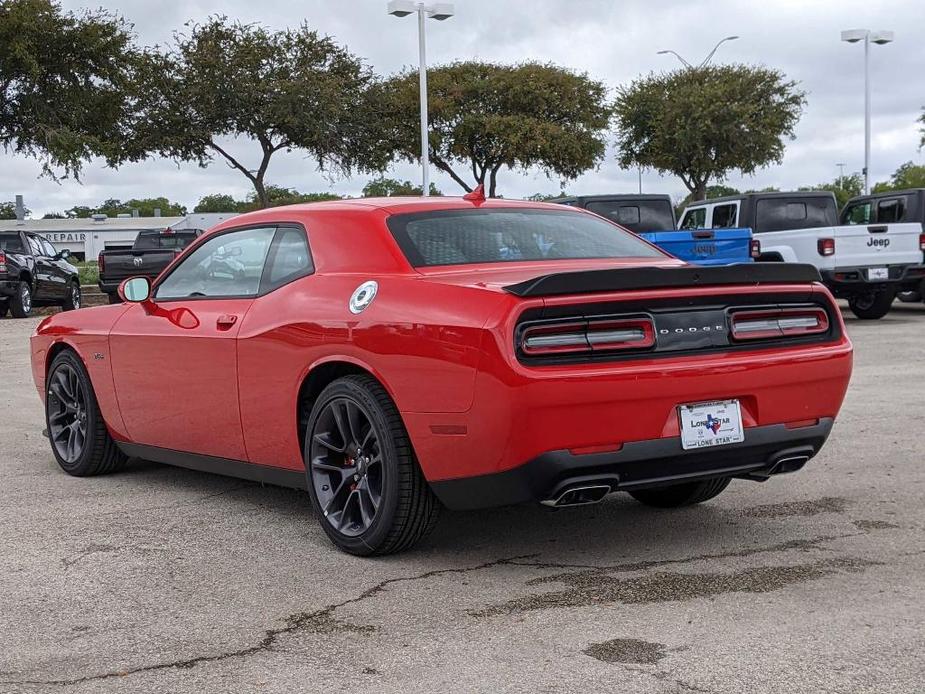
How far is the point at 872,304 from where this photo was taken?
18719 millimetres

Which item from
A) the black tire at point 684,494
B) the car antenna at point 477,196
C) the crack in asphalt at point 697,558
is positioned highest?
the car antenna at point 477,196

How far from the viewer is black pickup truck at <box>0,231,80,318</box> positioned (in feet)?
76.9

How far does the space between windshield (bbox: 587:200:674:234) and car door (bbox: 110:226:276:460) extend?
12698mm

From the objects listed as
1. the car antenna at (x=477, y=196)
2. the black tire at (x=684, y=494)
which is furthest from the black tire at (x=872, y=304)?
the car antenna at (x=477, y=196)

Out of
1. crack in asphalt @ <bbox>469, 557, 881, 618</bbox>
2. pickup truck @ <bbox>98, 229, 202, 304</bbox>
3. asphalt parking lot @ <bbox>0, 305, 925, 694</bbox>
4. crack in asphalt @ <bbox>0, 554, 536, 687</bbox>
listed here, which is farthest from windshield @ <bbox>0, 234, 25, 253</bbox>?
crack in asphalt @ <bbox>469, 557, 881, 618</bbox>

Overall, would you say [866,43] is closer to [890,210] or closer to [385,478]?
[890,210]

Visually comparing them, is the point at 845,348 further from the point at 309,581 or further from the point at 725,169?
the point at 725,169

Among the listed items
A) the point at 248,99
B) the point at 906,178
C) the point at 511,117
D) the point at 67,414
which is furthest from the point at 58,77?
the point at 906,178

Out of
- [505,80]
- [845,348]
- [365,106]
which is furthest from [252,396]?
[505,80]

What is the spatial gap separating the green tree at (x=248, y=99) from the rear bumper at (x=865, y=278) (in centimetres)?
2393

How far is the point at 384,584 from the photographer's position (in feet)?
15.3

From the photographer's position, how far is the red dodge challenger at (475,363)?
442 centimetres

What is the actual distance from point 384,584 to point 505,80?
4409 cm

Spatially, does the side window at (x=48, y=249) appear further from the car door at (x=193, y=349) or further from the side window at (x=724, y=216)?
the car door at (x=193, y=349)
